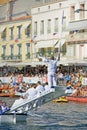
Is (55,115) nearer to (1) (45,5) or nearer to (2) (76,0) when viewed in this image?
(2) (76,0)

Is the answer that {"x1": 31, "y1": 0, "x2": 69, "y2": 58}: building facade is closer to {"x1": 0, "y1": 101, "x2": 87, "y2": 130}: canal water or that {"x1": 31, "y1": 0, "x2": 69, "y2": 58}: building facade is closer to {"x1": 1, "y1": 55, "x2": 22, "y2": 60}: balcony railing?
{"x1": 1, "y1": 55, "x2": 22, "y2": 60}: balcony railing

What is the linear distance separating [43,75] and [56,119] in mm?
26937

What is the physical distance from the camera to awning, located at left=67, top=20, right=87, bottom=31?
79062mm

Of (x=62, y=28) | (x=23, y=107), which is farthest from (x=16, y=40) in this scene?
(x=23, y=107)

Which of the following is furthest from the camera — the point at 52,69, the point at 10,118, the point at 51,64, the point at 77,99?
the point at 77,99

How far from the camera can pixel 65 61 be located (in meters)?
77.9

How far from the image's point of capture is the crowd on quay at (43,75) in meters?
60.9

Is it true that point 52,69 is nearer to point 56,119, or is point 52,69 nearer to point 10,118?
point 10,118

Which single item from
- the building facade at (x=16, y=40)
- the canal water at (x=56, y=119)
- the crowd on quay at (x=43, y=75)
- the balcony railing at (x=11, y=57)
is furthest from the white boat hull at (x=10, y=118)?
the balcony railing at (x=11, y=57)

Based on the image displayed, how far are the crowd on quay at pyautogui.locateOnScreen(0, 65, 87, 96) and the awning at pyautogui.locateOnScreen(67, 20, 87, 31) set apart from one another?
675 centimetres

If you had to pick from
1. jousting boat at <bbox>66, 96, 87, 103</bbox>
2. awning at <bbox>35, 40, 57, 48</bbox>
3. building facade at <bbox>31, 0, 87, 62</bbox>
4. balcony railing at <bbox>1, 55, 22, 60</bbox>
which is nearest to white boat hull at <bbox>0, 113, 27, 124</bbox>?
jousting boat at <bbox>66, 96, 87, 103</bbox>

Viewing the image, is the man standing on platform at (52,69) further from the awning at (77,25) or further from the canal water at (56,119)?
the awning at (77,25)

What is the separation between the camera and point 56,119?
144 feet

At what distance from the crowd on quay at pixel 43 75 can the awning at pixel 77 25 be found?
6750mm
